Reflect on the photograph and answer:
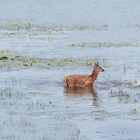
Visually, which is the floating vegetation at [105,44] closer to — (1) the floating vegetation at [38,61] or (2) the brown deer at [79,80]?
(1) the floating vegetation at [38,61]

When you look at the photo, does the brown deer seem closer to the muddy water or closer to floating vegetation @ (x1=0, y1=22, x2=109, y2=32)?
the muddy water

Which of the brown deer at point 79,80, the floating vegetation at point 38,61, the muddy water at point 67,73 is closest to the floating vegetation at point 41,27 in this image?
the muddy water at point 67,73

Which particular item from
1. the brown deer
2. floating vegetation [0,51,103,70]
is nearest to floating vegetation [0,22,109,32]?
floating vegetation [0,51,103,70]

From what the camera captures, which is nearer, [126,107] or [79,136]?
[79,136]

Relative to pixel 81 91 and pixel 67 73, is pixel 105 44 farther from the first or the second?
pixel 81 91

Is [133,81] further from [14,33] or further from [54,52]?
[14,33]

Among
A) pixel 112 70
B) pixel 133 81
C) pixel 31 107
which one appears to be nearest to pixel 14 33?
pixel 112 70

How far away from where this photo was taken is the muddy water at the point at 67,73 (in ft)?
56.4

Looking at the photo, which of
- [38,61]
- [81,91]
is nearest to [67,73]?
[81,91]

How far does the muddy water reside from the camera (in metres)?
17.2

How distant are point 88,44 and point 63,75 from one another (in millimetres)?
8383

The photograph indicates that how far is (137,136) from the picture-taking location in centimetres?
1634

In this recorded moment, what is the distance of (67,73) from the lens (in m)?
25.5

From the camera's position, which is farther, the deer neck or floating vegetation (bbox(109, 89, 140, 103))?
the deer neck
